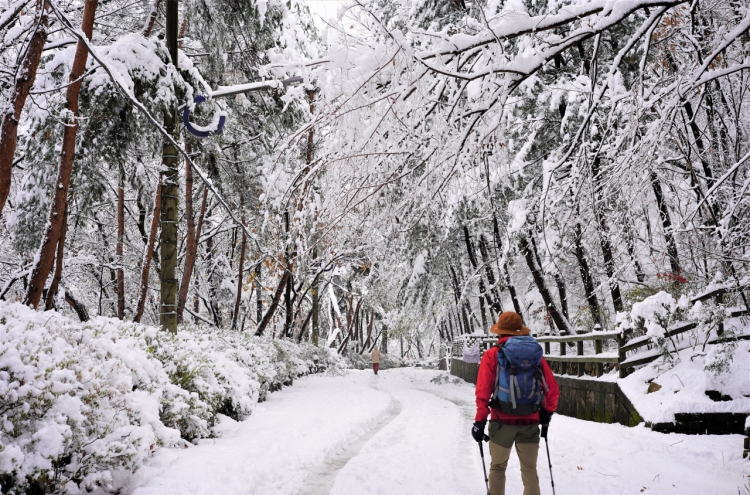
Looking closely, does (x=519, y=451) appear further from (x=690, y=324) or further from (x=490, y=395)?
(x=690, y=324)

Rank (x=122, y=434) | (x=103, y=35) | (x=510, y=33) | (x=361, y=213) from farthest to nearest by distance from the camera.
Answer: (x=103, y=35) → (x=361, y=213) → (x=122, y=434) → (x=510, y=33)

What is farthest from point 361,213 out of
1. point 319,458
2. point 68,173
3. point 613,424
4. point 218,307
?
point 218,307

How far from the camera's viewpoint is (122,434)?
4.25m

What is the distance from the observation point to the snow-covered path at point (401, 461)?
483 centimetres

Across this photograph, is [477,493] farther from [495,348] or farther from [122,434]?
[122,434]

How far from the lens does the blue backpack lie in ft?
13.7

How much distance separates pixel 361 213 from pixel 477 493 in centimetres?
303

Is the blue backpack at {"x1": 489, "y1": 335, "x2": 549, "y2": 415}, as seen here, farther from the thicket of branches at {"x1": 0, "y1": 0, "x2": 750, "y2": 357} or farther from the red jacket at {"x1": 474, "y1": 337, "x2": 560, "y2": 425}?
the thicket of branches at {"x1": 0, "y1": 0, "x2": 750, "y2": 357}

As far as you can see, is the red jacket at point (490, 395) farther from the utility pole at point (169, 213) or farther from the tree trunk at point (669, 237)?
the utility pole at point (169, 213)

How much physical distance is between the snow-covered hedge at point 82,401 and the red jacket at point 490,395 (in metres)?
2.94

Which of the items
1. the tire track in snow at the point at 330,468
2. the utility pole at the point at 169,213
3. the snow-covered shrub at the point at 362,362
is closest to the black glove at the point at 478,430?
the tire track in snow at the point at 330,468

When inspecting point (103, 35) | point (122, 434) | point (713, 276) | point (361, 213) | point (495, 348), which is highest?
point (103, 35)

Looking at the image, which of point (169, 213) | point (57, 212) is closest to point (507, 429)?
point (57, 212)

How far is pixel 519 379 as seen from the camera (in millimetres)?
4207
